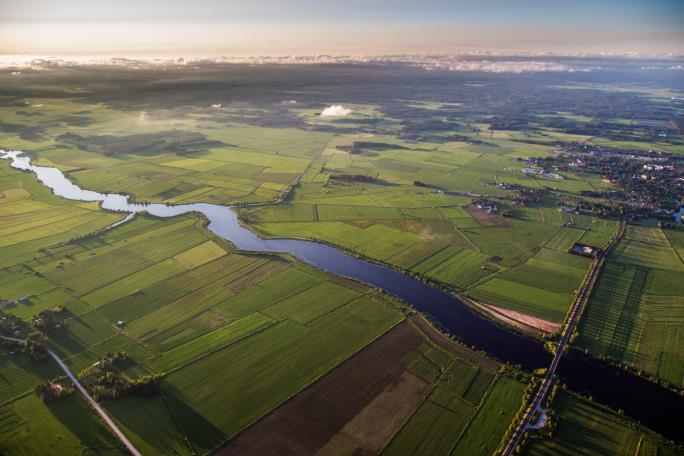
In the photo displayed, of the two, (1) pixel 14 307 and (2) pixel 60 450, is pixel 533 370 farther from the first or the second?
(1) pixel 14 307

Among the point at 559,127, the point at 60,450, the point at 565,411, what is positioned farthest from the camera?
the point at 559,127

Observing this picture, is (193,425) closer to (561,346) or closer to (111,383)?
(111,383)

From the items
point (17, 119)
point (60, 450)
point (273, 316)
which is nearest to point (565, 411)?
point (273, 316)

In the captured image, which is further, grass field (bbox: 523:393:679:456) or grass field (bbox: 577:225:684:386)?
grass field (bbox: 577:225:684:386)

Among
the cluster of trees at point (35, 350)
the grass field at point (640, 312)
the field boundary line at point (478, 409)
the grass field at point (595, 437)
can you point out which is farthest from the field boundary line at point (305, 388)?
the cluster of trees at point (35, 350)

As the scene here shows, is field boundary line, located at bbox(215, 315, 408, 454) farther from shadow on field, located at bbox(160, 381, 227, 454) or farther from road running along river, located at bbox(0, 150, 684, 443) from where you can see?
road running along river, located at bbox(0, 150, 684, 443)

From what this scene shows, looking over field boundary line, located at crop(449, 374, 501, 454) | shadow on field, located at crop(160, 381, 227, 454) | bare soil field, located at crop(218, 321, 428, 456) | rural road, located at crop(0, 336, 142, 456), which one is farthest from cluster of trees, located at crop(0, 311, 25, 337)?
field boundary line, located at crop(449, 374, 501, 454)

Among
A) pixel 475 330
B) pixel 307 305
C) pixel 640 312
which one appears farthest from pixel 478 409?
pixel 640 312
